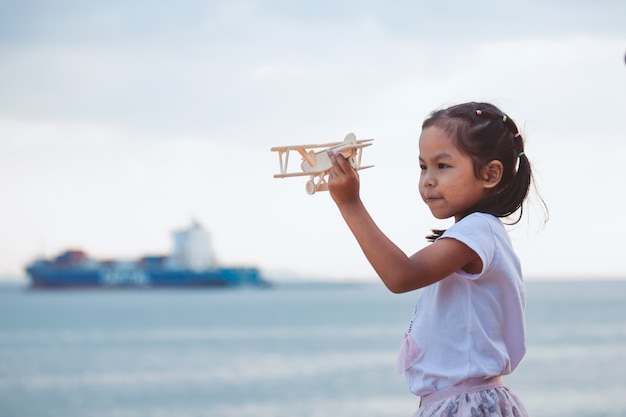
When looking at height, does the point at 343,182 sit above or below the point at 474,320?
above

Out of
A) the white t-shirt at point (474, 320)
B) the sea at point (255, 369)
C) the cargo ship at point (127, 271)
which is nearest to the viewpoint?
the white t-shirt at point (474, 320)

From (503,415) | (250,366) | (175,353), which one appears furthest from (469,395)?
(175,353)

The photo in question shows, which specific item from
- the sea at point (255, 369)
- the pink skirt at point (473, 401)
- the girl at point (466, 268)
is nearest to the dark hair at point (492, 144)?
the girl at point (466, 268)

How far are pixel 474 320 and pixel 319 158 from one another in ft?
1.30

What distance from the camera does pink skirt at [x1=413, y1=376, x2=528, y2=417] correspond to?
5.34 ft

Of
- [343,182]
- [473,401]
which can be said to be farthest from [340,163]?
[473,401]

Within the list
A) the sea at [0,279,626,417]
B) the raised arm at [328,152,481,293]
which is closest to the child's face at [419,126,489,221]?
the raised arm at [328,152,481,293]

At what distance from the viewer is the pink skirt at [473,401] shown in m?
1.63

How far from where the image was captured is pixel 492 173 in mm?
1697

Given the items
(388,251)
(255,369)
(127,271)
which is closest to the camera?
(388,251)

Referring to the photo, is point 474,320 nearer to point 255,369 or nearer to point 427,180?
point 427,180

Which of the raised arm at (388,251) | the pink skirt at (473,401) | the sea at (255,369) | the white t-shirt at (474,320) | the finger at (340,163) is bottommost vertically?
the sea at (255,369)

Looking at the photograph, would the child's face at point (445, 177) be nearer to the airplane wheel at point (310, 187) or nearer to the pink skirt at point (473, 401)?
the airplane wheel at point (310, 187)

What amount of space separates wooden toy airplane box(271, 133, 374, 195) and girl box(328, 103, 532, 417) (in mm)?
20
